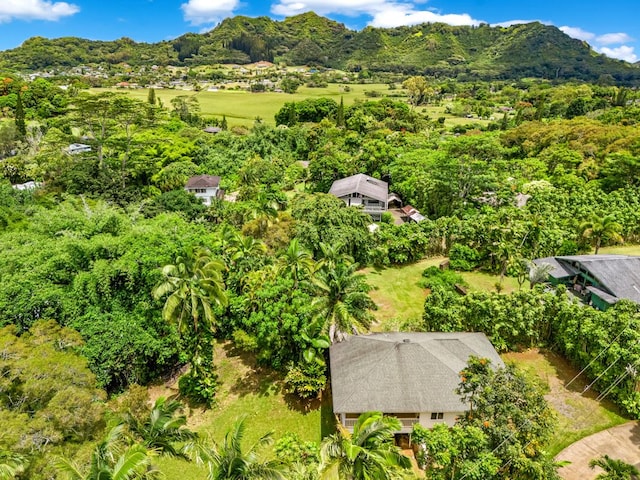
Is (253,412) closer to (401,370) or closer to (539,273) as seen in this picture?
(401,370)

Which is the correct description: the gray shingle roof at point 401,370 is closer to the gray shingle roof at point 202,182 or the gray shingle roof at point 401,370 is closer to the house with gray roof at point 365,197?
the house with gray roof at point 365,197

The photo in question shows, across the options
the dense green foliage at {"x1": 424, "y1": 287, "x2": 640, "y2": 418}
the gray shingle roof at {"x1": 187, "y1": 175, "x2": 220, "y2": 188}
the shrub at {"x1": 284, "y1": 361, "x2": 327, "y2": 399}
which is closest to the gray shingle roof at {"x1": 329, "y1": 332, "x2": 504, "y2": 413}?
the shrub at {"x1": 284, "y1": 361, "x2": 327, "y2": 399}

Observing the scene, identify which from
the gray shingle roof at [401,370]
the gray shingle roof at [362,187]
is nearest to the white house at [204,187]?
the gray shingle roof at [362,187]

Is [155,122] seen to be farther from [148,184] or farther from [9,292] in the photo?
[9,292]

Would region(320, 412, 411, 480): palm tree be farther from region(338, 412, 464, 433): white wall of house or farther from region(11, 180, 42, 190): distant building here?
region(11, 180, 42, 190): distant building

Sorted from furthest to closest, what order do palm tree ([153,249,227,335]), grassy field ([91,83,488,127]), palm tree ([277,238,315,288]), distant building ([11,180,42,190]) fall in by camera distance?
grassy field ([91,83,488,127]) → distant building ([11,180,42,190]) → palm tree ([277,238,315,288]) → palm tree ([153,249,227,335])

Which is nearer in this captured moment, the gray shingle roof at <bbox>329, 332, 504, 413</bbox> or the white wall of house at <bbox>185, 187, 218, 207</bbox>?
the gray shingle roof at <bbox>329, 332, 504, 413</bbox>
